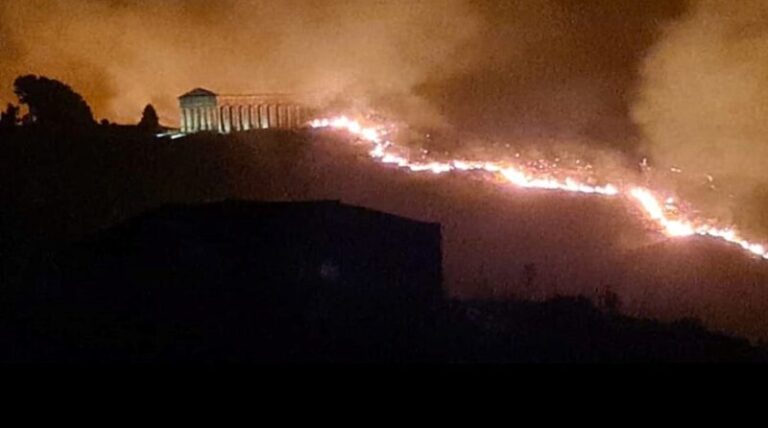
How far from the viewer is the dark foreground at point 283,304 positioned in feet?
8.00

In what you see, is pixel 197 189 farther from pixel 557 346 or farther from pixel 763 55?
pixel 763 55

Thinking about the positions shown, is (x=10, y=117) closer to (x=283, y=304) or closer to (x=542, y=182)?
(x=283, y=304)

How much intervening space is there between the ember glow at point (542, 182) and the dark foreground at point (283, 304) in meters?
0.41

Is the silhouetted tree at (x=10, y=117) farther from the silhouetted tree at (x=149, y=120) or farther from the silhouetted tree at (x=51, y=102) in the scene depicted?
the silhouetted tree at (x=149, y=120)

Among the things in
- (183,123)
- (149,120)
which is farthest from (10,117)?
(183,123)

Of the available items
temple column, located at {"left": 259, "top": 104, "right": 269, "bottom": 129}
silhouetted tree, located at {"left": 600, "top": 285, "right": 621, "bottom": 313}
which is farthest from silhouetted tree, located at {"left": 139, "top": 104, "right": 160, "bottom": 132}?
silhouetted tree, located at {"left": 600, "top": 285, "right": 621, "bottom": 313}

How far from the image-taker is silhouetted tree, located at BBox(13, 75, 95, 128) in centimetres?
309

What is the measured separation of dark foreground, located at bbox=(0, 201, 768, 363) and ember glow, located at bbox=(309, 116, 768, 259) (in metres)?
0.41

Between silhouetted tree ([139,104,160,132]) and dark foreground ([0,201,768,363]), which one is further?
silhouetted tree ([139,104,160,132])

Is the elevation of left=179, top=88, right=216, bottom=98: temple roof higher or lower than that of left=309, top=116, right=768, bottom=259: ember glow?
higher

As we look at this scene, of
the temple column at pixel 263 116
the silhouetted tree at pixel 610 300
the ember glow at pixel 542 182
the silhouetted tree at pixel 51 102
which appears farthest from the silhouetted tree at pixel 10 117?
the silhouetted tree at pixel 610 300

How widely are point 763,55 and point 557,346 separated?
158 cm

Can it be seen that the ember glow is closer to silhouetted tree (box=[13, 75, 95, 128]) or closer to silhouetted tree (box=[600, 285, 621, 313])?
silhouetted tree (box=[600, 285, 621, 313])

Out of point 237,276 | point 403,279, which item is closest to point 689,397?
point 403,279
